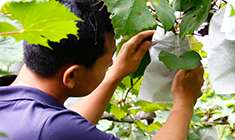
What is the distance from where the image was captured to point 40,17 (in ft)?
0.55

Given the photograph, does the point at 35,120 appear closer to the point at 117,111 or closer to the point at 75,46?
the point at 75,46

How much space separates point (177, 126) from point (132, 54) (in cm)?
30

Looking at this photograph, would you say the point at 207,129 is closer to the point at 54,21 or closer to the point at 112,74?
the point at 112,74

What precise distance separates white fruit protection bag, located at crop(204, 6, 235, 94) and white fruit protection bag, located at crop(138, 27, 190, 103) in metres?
0.11

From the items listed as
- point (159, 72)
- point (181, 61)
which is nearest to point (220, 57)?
point (181, 61)

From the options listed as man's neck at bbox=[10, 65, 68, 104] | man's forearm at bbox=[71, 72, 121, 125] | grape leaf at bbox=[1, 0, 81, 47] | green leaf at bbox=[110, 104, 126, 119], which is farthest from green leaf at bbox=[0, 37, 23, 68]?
green leaf at bbox=[110, 104, 126, 119]

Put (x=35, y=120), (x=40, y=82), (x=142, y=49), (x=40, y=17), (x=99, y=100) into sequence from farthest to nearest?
(x=99, y=100), (x=142, y=49), (x=40, y=82), (x=35, y=120), (x=40, y=17)

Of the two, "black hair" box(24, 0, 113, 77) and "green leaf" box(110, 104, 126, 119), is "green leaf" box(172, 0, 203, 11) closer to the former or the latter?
"black hair" box(24, 0, 113, 77)

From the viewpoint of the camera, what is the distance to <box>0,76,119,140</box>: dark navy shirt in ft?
1.65

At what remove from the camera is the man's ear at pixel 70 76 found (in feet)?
2.03

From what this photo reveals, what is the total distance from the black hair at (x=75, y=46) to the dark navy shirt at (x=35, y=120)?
3.4 inches

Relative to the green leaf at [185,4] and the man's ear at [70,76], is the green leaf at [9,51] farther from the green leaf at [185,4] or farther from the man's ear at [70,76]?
the green leaf at [185,4]

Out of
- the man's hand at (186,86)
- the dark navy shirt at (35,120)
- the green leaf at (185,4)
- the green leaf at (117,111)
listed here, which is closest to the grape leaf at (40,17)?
the dark navy shirt at (35,120)

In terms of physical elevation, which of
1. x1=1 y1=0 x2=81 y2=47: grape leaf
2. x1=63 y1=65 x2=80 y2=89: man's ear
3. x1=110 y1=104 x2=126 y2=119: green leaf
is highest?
x1=1 y1=0 x2=81 y2=47: grape leaf
